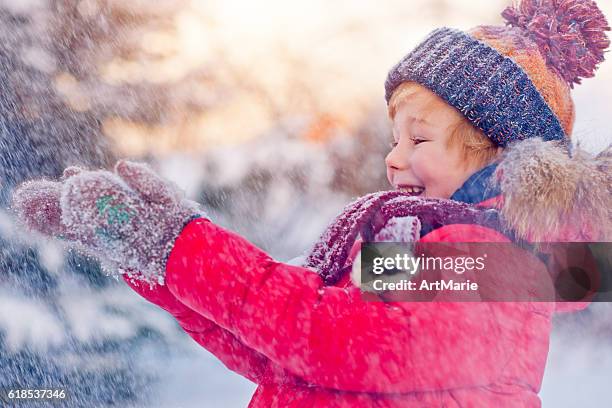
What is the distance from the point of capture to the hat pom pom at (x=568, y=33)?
56 centimetres

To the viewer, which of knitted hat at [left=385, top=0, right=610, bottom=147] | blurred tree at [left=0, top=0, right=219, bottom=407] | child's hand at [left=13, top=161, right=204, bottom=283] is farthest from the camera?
blurred tree at [left=0, top=0, right=219, bottom=407]

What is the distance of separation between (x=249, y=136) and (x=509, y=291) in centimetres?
49

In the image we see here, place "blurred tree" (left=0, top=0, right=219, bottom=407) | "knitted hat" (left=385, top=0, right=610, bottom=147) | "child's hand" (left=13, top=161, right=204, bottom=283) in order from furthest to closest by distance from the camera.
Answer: "blurred tree" (left=0, top=0, right=219, bottom=407) < "knitted hat" (left=385, top=0, right=610, bottom=147) < "child's hand" (left=13, top=161, right=204, bottom=283)

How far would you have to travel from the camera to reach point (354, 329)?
1.39 feet

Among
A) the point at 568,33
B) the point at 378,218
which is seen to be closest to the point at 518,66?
the point at 568,33

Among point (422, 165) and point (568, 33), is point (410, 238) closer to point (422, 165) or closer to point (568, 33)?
point (422, 165)

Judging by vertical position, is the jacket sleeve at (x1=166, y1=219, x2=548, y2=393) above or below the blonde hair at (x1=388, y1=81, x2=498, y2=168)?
below

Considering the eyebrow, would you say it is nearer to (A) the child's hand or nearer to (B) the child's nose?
(B) the child's nose

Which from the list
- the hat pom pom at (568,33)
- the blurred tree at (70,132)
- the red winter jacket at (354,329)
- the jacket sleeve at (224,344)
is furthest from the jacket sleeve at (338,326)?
the blurred tree at (70,132)

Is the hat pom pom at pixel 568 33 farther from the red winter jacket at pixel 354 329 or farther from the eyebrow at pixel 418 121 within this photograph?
the red winter jacket at pixel 354 329

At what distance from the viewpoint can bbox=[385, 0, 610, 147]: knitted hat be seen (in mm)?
526

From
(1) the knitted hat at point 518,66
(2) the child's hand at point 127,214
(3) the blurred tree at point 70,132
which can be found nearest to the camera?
(2) the child's hand at point 127,214

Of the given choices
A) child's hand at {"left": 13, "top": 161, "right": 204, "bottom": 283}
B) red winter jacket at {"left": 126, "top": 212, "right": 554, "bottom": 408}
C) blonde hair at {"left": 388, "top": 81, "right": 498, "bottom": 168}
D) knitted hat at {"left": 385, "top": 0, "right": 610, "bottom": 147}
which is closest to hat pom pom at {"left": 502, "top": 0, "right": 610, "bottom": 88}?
knitted hat at {"left": 385, "top": 0, "right": 610, "bottom": 147}

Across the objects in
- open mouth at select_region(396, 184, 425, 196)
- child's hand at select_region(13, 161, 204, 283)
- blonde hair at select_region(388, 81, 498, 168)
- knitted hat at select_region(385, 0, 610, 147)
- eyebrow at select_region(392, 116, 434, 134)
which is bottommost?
child's hand at select_region(13, 161, 204, 283)
